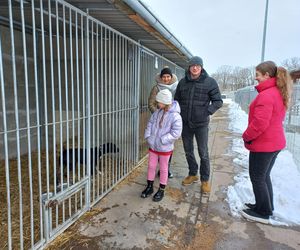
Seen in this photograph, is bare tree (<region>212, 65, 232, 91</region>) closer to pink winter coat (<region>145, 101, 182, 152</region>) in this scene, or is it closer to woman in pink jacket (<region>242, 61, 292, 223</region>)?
pink winter coat (<region>145, 101, 182, 152</region>)

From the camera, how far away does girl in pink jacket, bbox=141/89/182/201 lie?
11.2 ft

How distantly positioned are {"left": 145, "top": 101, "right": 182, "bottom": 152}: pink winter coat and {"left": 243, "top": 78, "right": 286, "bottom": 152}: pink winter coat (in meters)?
0.87

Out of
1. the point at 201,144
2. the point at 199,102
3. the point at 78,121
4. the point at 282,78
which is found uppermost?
the point at 282,78

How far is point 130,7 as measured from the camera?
2820 millimetres

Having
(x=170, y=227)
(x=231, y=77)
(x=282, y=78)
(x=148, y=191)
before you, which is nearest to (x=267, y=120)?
(x=282, y=78)

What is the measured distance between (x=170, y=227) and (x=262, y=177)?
3.82 ft

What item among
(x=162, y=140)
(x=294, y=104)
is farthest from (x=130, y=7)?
(x=294, y=104)

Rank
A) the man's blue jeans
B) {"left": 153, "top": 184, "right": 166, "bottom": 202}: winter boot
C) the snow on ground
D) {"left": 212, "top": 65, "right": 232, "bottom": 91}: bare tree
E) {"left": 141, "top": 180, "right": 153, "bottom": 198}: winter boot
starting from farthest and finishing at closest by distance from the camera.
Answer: {"left": 212, "top": 65, "right": 232, "bottom": 91}: bare tree < the man's blue jeans < {"left": 141, "top": 180, "right": 153, "bottom": 198}: winter boot < {"left": 153, "top": 184, "right": 166, "bottom": 202}: winter boot < the snow on ground

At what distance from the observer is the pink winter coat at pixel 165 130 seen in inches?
135

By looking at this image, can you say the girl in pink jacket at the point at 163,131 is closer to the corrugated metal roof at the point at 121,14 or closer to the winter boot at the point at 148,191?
the winter boot at the point at 148,191

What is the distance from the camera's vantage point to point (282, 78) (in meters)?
2.77

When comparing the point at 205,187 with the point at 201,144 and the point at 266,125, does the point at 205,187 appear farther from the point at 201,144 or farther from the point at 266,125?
the point at 266,125

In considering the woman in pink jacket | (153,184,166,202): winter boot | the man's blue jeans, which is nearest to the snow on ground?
the woman in pink jacket

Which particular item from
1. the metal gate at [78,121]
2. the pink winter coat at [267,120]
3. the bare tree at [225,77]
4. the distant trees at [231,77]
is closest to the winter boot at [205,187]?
the pink winter coat at [267,120]
